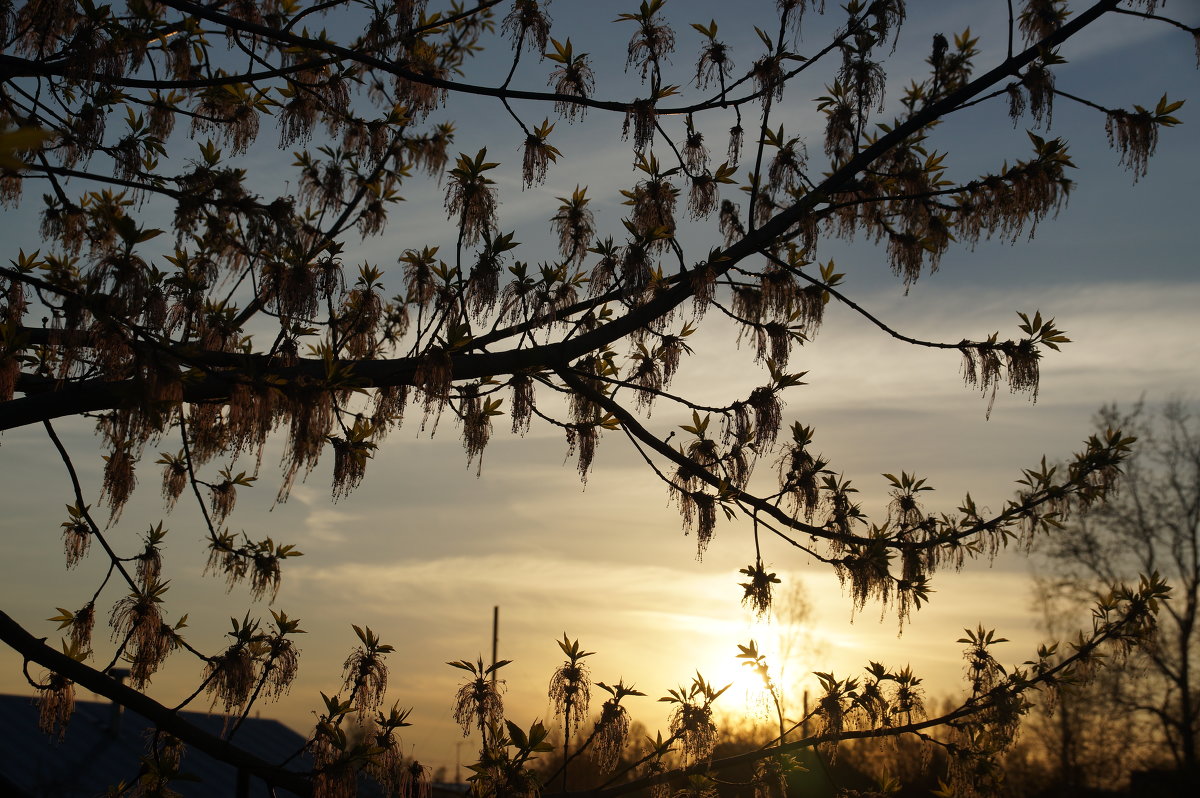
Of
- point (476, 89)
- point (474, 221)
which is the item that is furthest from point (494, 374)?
point (476, 89)

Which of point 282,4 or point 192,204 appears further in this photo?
point 282,4

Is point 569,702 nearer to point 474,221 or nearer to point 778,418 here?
point 778,418

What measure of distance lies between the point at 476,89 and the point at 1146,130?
10.6 ft

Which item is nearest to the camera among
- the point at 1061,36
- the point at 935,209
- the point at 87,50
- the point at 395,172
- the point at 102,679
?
the point at 102,679

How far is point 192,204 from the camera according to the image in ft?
13.4

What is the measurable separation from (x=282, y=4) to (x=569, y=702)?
3970 mm

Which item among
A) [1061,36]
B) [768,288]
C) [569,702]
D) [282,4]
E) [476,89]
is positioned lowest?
[569,702]

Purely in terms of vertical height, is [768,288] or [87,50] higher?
[87,50]

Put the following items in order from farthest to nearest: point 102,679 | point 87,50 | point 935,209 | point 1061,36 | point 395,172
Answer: point 395,172 < point 935,209 < point 1061,36 < point 87,50 < point 102,679

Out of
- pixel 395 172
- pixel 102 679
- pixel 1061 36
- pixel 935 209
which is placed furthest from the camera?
pixel 395 172

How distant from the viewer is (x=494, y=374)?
414 centimetres

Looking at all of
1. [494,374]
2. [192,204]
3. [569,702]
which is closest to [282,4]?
[192,204]

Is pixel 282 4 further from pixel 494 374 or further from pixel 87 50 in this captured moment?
pixel 494 374

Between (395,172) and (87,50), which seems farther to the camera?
(395,172)
